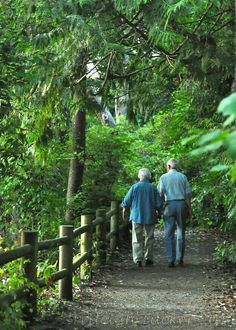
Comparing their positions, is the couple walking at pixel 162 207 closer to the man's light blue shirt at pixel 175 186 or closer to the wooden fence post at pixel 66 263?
the man's light blue shirt at pixel 175 186

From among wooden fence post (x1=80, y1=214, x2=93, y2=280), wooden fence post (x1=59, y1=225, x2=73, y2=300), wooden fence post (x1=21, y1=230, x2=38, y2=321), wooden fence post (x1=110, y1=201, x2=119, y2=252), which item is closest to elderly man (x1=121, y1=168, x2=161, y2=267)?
wooden fence post (x1=110, y1=201, x2=119, y2=252)

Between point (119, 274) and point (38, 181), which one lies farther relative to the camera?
point (38, 181)

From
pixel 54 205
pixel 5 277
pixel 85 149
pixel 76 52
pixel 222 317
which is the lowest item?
pixel 222 317

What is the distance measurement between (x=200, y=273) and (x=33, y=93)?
4.50 metres

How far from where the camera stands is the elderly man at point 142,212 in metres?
12.1

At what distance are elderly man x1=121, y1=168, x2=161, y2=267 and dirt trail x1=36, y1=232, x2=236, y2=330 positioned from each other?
333 millimetres

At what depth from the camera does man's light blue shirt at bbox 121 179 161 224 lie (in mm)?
12062

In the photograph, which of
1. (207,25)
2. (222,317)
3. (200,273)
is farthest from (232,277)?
(207,25)

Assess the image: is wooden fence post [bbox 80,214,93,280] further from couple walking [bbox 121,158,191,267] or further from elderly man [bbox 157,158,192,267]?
elderly man [bbox 157,158,192,267]

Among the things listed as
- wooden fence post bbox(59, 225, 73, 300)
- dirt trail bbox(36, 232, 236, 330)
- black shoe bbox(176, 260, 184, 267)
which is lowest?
dirt trail bbox(36, 232, 236, 330)

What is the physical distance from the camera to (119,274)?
11.2 meters

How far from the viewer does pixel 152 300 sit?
891 centimetres

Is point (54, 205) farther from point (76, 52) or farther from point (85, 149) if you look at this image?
point (76, 52)

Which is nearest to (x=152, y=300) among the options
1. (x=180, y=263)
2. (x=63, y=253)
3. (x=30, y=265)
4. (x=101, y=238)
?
(x=63, y=253)
